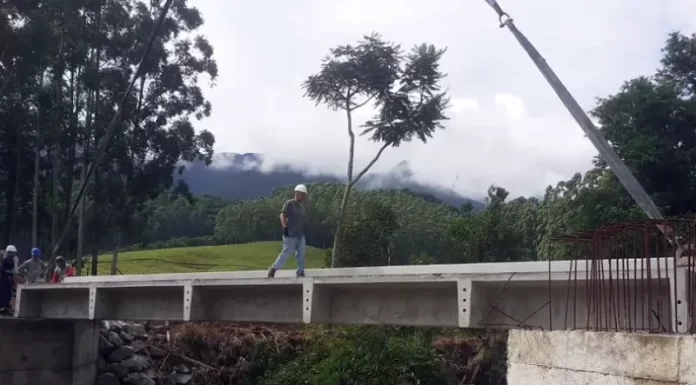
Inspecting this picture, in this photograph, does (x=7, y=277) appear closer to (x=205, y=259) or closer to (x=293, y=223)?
(x=293, y=223)

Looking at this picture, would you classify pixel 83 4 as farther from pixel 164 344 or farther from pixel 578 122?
pixel 578 122

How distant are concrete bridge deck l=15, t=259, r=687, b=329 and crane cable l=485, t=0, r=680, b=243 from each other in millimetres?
1373

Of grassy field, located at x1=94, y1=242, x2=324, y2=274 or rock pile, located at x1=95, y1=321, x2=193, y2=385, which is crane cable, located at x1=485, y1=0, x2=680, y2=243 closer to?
rock pile, located at x1=95, y1=321, x2=193, y2=385

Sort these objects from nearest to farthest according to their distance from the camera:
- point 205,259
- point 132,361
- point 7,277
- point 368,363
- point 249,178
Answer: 1. point 368,363
2. point 7,277
3. point 132,361
4. point 205,259
5. point 249,178

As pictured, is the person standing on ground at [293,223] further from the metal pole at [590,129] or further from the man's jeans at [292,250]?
the metal pole at [590,129]

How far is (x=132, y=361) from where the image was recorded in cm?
2303

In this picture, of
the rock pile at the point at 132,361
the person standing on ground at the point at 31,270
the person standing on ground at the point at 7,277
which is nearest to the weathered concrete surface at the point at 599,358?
the person standing on ground at the point at 7,277

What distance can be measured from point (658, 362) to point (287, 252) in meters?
8.41

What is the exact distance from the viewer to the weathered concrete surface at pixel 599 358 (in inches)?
231

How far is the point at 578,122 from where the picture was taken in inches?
441

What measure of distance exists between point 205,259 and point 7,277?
43.0 m

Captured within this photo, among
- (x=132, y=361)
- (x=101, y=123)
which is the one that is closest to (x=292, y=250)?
(x=132, y=361)

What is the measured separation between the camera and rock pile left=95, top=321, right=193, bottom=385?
73.4 ft

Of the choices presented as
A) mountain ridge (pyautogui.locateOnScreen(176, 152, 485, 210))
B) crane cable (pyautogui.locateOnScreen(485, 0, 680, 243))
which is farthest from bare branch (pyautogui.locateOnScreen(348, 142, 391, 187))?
mountain ridge (pyautogui.locateOnScreen(176, 152, 485, 210))
